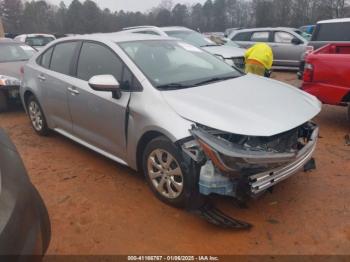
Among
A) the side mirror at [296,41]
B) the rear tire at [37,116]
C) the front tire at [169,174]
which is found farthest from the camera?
the side mirror at [296,41]

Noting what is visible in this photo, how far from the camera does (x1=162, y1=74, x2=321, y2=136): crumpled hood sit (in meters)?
2.95

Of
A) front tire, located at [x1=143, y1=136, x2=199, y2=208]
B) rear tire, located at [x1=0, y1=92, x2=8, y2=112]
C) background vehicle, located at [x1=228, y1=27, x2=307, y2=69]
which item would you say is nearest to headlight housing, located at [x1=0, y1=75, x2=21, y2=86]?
rear tire, located at [x1=0, y1=92, x2=8, y2=112]

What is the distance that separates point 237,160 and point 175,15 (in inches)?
1977

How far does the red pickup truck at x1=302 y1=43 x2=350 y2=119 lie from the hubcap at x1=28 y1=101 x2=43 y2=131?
4079mm

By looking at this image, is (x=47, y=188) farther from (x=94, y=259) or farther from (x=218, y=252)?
(x=218, y=252)

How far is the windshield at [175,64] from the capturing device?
3.68m

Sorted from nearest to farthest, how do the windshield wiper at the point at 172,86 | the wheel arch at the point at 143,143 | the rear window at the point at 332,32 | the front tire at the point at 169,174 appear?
the front tire at the point at 169,174, the wheel arch at the point at 143,143, the windshield wiper at the point at 172,86, the rear window at the point at 332,32

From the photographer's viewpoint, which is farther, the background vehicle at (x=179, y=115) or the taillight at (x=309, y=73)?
the taillight at (x=309, y=73)

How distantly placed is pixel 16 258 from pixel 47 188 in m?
2.34

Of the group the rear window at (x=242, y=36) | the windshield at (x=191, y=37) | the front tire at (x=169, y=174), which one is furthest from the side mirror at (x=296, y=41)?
the front tire at (x=169, y=174)

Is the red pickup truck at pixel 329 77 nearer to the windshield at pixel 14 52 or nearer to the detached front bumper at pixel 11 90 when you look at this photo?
the detached front bumper at pixel 11 90

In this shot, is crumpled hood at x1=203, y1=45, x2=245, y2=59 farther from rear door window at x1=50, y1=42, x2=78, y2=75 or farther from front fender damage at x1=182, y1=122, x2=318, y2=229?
front fender damage at x1=182, y1=122, x2=318, y2=229

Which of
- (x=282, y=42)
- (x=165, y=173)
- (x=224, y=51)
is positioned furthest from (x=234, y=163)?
(x=282, y=42)

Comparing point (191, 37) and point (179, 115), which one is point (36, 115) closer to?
point (179, 115)
